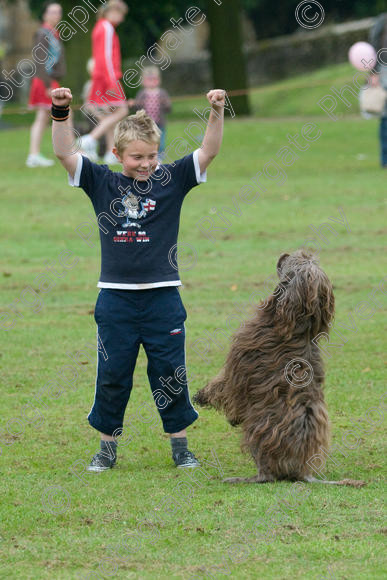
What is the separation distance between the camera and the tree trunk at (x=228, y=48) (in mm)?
26953

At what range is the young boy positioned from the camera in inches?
209

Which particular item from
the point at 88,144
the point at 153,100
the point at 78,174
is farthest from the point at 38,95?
the point at 78,174

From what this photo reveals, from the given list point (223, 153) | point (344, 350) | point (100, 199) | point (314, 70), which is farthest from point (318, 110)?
point (100, 199)

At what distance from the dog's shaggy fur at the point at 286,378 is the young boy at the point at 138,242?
43 centimetres

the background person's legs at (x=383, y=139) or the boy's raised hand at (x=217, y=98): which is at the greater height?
the background person's legs at (x=383, y=139)

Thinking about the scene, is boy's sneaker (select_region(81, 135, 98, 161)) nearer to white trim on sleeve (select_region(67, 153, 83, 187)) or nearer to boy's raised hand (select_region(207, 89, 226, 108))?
white trim on sleeve (select_region(67, 153, 83, 187))

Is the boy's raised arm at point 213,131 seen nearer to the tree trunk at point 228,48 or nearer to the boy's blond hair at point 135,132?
the boy's blond hair at point 135,132

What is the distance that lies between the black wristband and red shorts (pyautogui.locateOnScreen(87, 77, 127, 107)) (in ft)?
34.6

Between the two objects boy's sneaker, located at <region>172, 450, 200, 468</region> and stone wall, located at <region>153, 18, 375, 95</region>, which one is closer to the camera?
boy's sneaker, located at <region>172, 450, 200, 468</region>

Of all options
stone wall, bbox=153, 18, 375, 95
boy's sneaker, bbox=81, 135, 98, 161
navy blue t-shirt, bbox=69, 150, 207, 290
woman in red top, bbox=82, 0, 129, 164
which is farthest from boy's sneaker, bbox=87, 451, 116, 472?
stone wall, bbox=153, 18, 375, 95

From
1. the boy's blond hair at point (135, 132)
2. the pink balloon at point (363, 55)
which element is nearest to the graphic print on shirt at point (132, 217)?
the boy's blond hair at point (135, 132)

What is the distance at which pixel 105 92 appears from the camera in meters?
16.2

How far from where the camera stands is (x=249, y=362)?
5.20 meters

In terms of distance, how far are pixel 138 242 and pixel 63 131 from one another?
2.18 ft
